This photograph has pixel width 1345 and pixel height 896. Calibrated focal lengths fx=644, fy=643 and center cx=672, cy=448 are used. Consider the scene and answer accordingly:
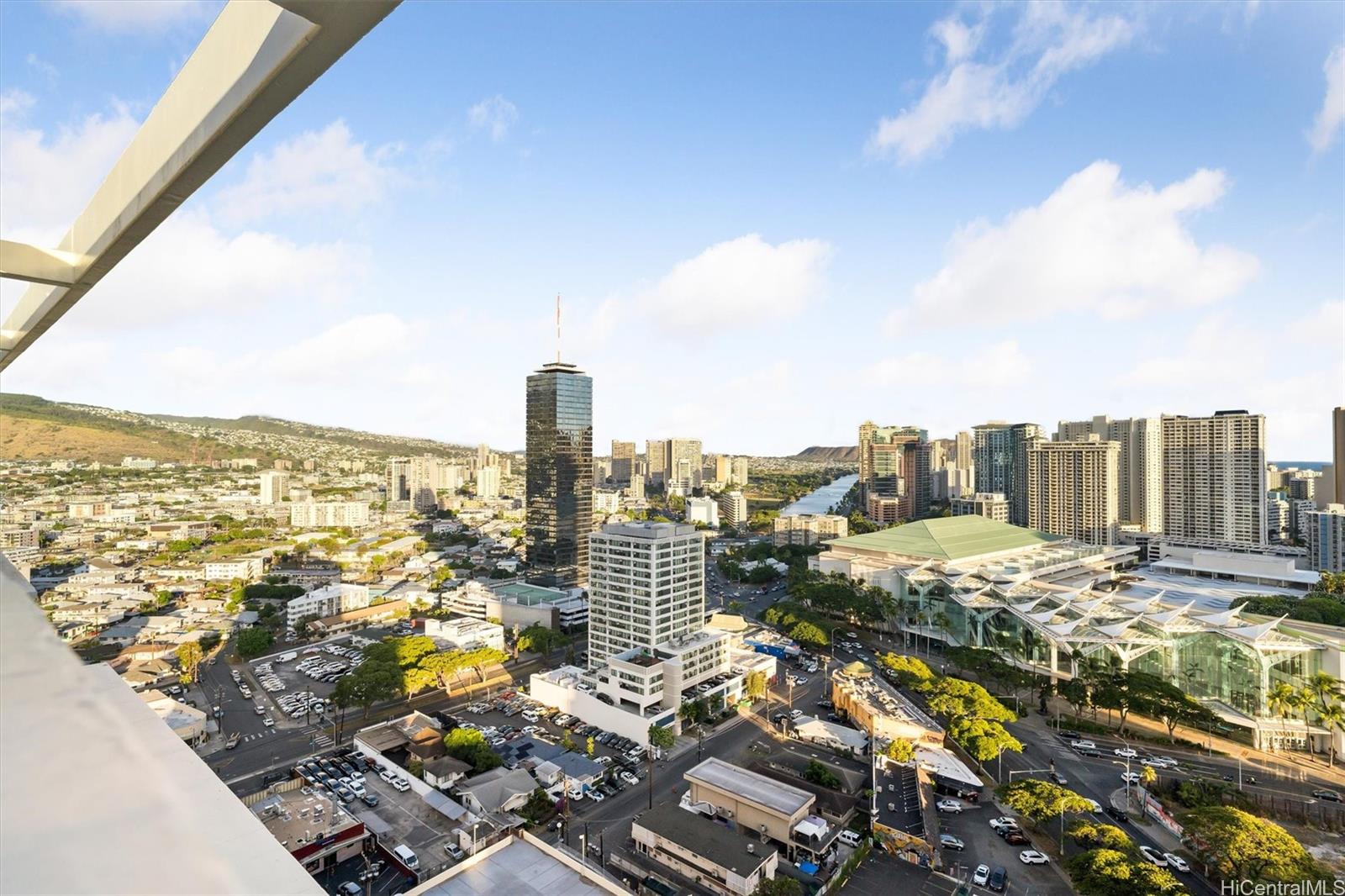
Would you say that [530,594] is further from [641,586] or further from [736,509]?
[736,509]

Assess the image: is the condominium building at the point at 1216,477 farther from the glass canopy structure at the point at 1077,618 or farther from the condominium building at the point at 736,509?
the condominium building at the point at 736,509

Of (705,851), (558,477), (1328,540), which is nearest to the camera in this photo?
(705,851)

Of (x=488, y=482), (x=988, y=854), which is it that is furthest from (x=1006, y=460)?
(x=488, y=482)


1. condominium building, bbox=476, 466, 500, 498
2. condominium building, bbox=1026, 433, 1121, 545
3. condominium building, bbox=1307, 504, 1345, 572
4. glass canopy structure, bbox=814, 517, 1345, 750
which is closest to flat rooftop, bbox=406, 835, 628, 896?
glass canopy structure, bbox=814, 517, 1345, 750

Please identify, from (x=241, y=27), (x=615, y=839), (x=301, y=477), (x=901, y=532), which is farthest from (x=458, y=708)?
(x=301, y=477)

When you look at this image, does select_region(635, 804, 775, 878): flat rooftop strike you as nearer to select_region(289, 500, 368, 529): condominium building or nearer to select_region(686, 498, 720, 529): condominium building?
select_region(686, 498, 720, 529): condominium building
